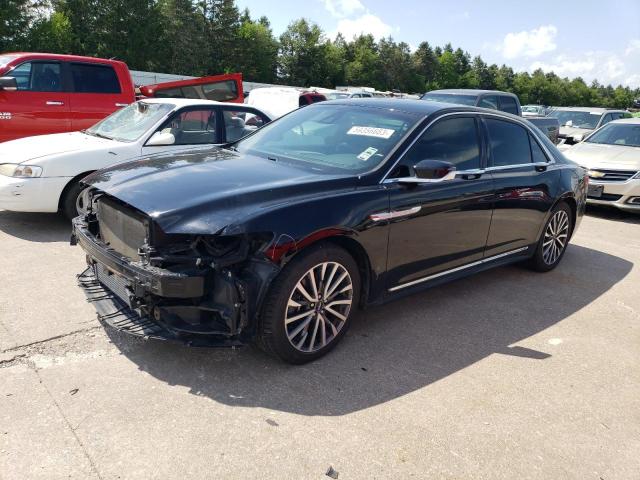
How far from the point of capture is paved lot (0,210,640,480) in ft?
8.37

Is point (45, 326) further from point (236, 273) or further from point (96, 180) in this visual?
point (236, 273)

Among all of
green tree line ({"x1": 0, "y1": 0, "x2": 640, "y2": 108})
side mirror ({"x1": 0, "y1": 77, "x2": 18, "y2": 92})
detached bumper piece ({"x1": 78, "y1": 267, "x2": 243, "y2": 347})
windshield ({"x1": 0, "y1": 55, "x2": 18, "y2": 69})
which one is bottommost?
detached bumper piece ({"x1": 78, "y1": 267, "x2": 243, "y2": 347})

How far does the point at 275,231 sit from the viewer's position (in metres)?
3.00

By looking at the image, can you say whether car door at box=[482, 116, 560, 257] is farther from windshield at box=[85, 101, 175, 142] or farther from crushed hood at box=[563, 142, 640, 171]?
crushed hood at box=[563, 142, 640, 171]

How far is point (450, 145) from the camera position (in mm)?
4227

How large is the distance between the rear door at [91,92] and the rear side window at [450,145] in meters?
6.32

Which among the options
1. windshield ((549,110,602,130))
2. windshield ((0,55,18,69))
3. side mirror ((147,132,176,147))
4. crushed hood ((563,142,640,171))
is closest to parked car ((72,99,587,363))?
side mirror ((147,132,176,147))

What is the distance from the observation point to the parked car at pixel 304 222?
2973mm

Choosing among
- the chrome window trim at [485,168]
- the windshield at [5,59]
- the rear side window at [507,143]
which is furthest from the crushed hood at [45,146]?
the rear side window at [507,143]

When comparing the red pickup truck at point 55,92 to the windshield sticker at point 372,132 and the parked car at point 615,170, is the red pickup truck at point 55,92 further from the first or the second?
the parked car at point 615,170

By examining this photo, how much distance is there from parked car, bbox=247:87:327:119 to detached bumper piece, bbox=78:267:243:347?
1233 centimetres

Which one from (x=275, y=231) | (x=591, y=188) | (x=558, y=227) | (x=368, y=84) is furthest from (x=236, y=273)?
(x=368, y=84)

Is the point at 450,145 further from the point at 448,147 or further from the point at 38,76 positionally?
the point at 38,76

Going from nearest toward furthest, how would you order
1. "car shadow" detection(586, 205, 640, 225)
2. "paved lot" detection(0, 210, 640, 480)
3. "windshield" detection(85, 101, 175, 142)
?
"paved lot" detection(0, 210, 640, 480)
"windshield" detection(85, 101, 175, 142)
"car shadow" detection(586, 205, 640, 225)
